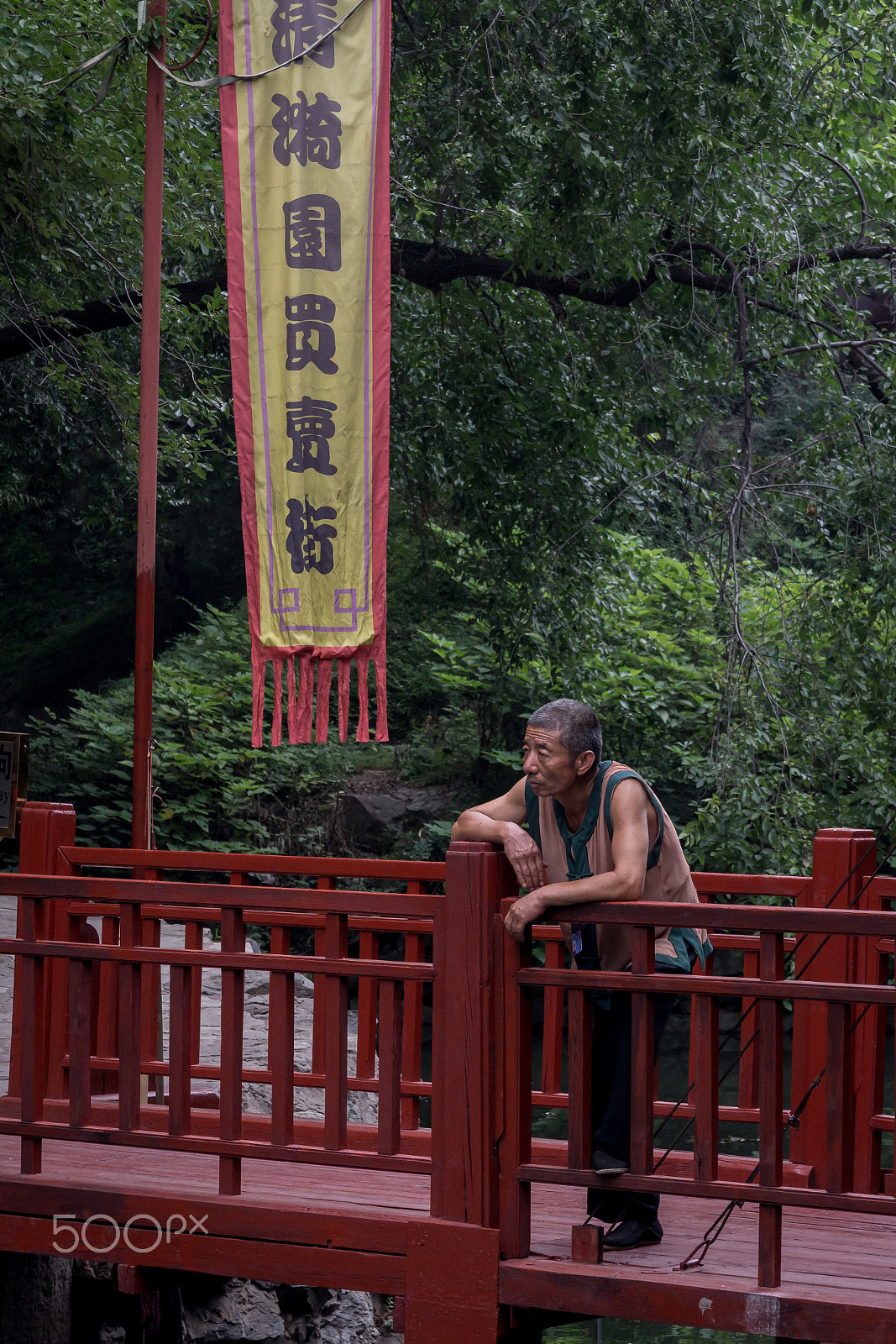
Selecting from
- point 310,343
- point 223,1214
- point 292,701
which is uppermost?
point 310,343

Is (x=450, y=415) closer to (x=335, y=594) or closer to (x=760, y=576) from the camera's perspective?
(x=760, y=576)

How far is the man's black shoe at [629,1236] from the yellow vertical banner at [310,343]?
1875mm

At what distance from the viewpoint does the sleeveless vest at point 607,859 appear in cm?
344

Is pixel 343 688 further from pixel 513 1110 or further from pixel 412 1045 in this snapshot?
pixel 513 1110

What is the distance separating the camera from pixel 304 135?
4.83m

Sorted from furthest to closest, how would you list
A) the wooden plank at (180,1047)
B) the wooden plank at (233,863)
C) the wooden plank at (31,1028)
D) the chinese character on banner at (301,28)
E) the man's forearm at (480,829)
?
the chinese character on banner at (301,28), the wooden plank at (233,863), the wooden plank at (31,1028), the wooden plank at (180,1047), the man's forearm at (480,829)

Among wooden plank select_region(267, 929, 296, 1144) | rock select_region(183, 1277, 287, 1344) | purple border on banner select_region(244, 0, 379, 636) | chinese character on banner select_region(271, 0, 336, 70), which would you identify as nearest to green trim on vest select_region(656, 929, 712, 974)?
wooden plank select_region(267, 929, 296, 1144)

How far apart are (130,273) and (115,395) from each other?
936mm

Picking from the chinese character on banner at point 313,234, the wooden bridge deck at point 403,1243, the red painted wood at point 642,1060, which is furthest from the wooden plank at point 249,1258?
the chinese character on banner at point 313,234

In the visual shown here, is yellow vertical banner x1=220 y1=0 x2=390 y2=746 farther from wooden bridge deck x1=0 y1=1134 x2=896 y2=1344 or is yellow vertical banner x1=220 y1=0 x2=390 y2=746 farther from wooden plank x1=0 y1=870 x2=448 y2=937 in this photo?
wooden bridge deck x1=0 y1=1134 x2=896 y2=1344

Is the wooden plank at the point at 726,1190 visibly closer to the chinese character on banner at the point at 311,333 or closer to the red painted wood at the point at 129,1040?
the red painted wood at the point at 129,1040

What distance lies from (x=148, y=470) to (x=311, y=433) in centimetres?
64

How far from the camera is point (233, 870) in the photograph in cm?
463

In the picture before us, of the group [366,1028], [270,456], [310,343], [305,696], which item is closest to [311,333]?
[310,343]
